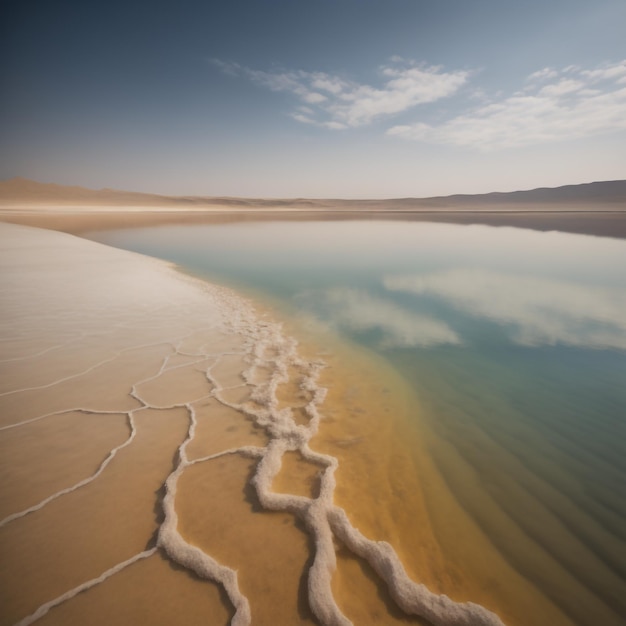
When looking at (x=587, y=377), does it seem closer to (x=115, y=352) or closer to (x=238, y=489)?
(x=238, y=489)

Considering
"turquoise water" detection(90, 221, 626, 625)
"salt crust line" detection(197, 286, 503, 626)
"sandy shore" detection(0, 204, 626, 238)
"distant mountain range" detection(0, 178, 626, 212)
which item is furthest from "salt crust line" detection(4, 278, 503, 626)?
"distant mountain range" detection(0, 178, 626, 212)

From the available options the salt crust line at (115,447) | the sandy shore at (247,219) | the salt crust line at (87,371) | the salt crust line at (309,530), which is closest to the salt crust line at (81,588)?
the salt crust line at (309,530)

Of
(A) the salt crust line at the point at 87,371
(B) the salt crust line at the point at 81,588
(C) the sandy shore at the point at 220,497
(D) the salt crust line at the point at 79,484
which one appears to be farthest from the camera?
(A) the salt crust line at the point at 87,371

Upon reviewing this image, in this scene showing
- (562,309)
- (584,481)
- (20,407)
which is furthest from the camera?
(562,309)

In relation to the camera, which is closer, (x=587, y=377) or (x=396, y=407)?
(x=396, y=407)

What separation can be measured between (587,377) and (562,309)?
3.70 meters

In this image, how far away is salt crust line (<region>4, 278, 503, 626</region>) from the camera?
176 cm

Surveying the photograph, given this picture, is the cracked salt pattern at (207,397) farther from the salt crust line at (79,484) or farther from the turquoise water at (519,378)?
the turquoise water at (519,378)

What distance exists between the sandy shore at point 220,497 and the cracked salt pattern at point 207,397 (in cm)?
1

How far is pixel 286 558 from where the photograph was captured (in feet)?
6.64

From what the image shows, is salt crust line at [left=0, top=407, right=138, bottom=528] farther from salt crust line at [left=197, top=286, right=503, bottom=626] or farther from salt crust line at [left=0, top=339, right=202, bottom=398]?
salt crust line at [left=0, top=339, right=202, bottom=398]

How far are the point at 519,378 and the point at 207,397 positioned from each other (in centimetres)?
414

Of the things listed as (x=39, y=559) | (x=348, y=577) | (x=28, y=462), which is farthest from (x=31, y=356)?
(x=348, y=577)

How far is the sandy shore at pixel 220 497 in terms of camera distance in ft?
5.93
